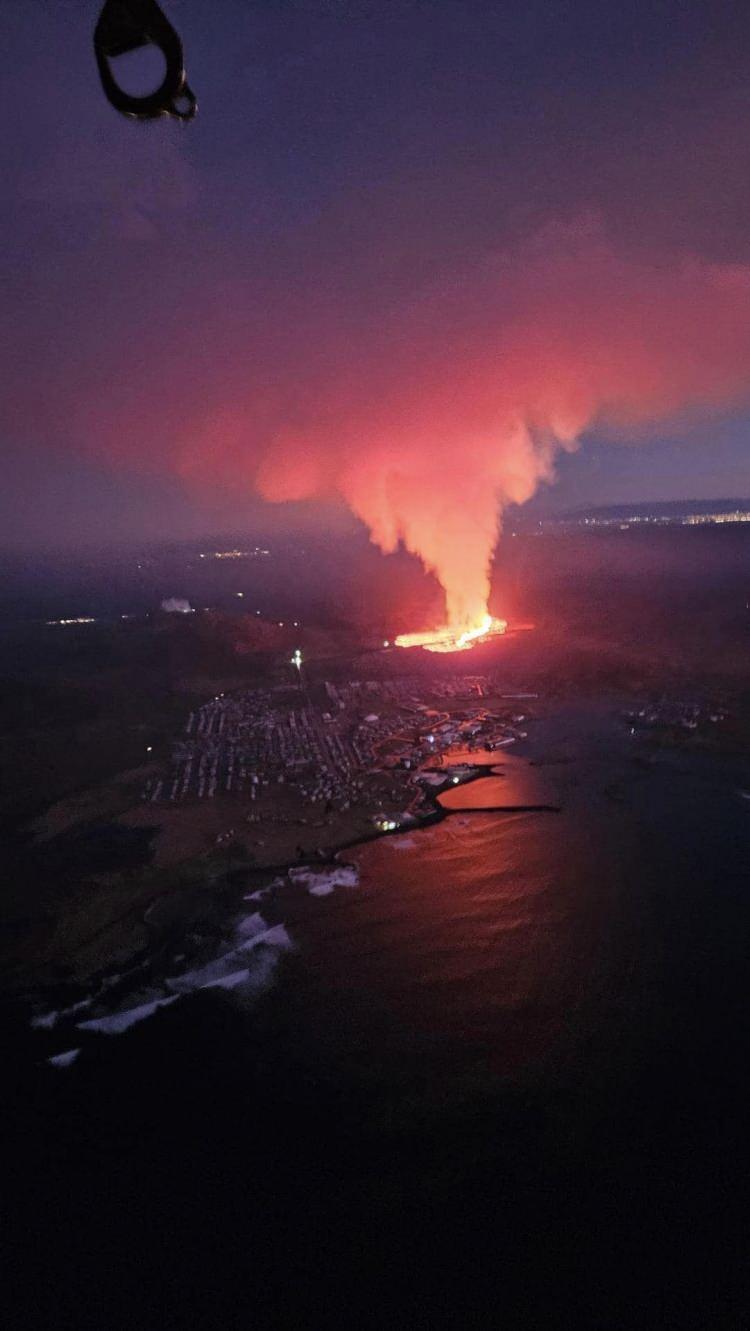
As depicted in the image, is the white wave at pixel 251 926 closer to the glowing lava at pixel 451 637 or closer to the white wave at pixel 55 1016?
the white wave at pixel 55 1016

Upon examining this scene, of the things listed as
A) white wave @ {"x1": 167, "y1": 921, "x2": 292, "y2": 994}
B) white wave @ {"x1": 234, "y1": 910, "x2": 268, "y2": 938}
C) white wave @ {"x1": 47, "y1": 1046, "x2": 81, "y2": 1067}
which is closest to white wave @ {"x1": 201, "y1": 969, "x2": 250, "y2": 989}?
white wave @ {"x1": 167, "y1": 921, "x2": 292, "y2": 994}

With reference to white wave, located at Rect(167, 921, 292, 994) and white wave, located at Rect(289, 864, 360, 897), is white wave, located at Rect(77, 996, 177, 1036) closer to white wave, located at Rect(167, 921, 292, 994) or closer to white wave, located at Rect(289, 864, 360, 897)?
white wave, located at Rect(167, 921, 292, 994)

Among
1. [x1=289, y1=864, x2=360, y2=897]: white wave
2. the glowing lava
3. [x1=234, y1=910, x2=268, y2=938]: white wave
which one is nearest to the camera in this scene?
[x1=234, y1=910, x2=268, y2=938]: white wave

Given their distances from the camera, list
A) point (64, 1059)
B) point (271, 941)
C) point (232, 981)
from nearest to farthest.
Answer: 1. point (64, 1059)
2. point (232, 981)
3. point (271, 941)

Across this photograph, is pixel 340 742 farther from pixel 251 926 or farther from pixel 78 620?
pixel 78 620

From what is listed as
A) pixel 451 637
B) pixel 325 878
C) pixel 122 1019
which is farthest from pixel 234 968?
pixel 451 637

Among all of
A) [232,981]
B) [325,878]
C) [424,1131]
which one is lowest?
[424,1131]

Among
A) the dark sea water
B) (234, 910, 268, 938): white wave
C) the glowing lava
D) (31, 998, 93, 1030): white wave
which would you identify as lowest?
the dark sea water

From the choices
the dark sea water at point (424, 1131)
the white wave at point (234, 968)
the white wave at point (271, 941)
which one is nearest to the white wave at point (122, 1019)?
the dark sea water at point (424, 1131)
